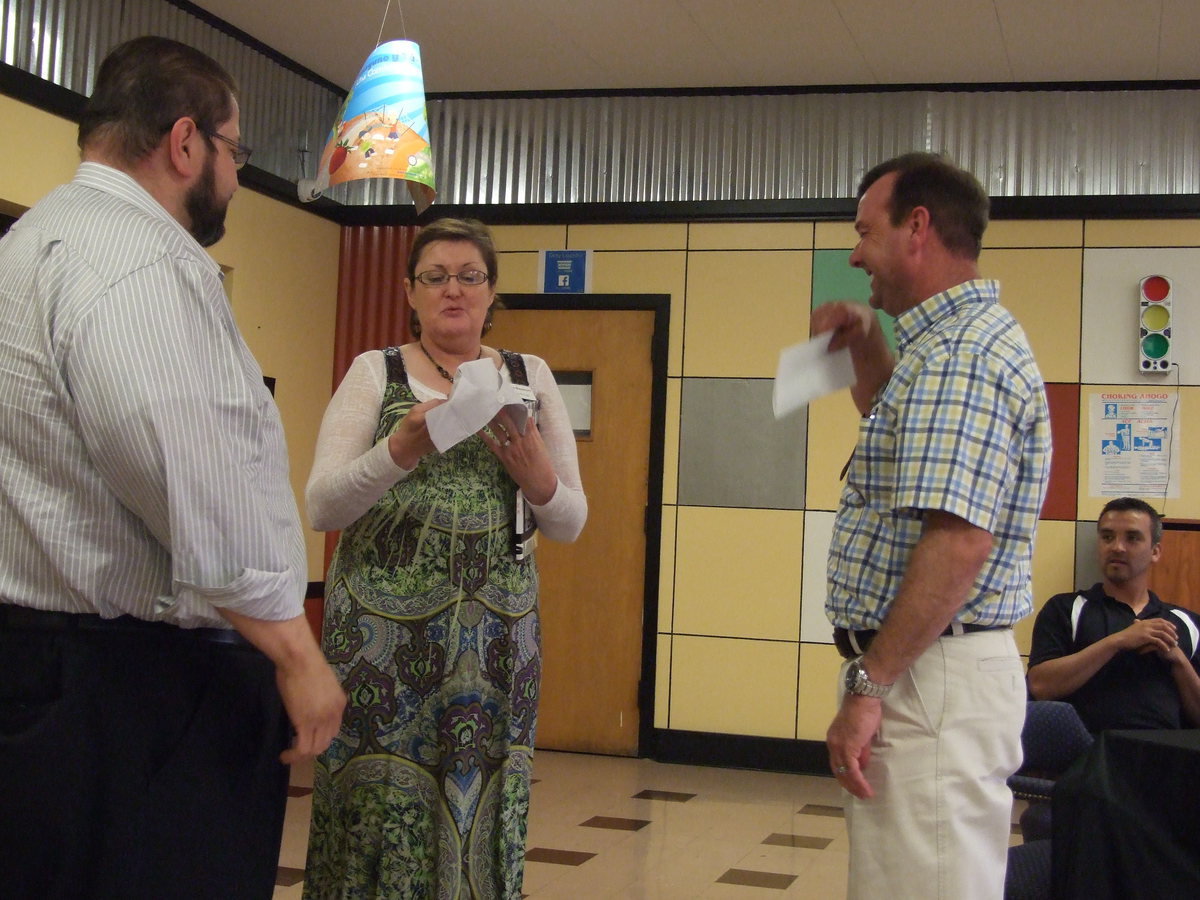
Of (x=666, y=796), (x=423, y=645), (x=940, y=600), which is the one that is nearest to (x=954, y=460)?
(x=940, y=600)

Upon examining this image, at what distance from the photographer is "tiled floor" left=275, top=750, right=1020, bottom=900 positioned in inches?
157

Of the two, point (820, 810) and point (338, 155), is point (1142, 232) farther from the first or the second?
point (338, 155)

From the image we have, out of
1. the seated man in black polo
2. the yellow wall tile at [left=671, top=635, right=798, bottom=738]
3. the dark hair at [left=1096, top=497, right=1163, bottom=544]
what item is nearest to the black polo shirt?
the seated man in black polo

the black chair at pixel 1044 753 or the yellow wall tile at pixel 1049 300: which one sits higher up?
the yellow wall tile at pixel 1049 300

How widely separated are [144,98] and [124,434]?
0.48 m

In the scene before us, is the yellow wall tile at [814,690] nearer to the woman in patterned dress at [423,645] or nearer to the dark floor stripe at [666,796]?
the dark floor stripe at [666,796]

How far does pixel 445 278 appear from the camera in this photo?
8.33 feet

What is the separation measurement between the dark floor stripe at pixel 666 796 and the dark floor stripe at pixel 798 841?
65cm

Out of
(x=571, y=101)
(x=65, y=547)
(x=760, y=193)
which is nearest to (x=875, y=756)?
A: (x=65, y=547)

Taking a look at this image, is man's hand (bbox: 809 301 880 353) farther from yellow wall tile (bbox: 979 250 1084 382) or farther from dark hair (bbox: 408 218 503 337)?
yellow wall tile (bbox: 979 250 1084 382)

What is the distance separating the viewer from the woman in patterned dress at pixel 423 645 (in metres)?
2.28

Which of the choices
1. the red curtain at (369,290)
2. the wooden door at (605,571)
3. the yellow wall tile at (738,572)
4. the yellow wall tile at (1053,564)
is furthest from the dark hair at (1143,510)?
the red curtain at (369,290)

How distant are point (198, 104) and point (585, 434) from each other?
4.70 m

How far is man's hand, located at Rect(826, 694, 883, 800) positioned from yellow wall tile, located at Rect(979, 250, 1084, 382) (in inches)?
173
